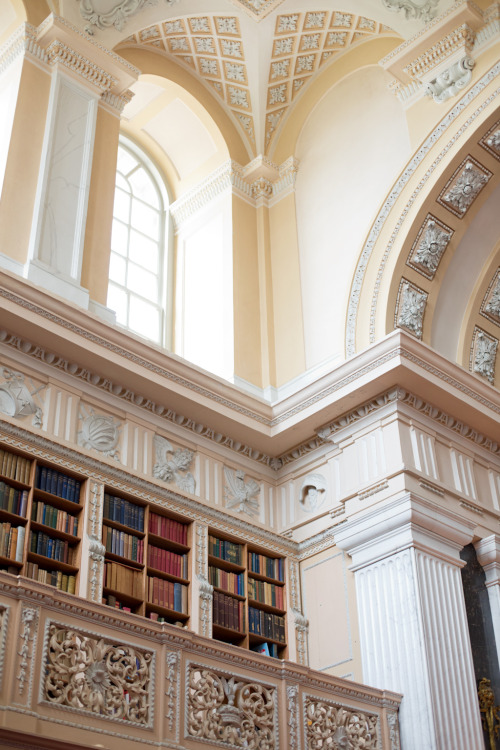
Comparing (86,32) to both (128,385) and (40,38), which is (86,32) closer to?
(40,38)

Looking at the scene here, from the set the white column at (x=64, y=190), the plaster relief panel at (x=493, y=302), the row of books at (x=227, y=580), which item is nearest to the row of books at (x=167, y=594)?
the row of books at (x=227, y=580)

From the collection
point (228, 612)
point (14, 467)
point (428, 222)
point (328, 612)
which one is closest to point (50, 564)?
point (14, 467)

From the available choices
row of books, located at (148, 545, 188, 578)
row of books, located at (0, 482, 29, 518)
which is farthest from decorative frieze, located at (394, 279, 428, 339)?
row of books, located at (0, 482, 29, 518)

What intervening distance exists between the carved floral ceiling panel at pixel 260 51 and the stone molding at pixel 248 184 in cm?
33

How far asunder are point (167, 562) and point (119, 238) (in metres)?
4.14

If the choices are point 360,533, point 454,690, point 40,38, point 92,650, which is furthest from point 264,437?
point 40,38

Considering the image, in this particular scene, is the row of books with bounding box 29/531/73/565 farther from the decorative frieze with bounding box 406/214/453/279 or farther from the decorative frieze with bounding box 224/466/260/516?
the decorative frieze with bounding box 406/214/453/279

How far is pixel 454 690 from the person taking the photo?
305 inches

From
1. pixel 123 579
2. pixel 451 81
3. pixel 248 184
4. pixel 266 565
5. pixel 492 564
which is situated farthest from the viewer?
pixel 248 184

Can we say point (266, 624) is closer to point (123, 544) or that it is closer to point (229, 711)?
point (123, 544)

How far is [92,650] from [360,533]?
324cm

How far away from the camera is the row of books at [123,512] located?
7945 millimetres

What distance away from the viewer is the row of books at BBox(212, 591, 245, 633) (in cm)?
823

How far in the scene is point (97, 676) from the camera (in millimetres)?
5887
